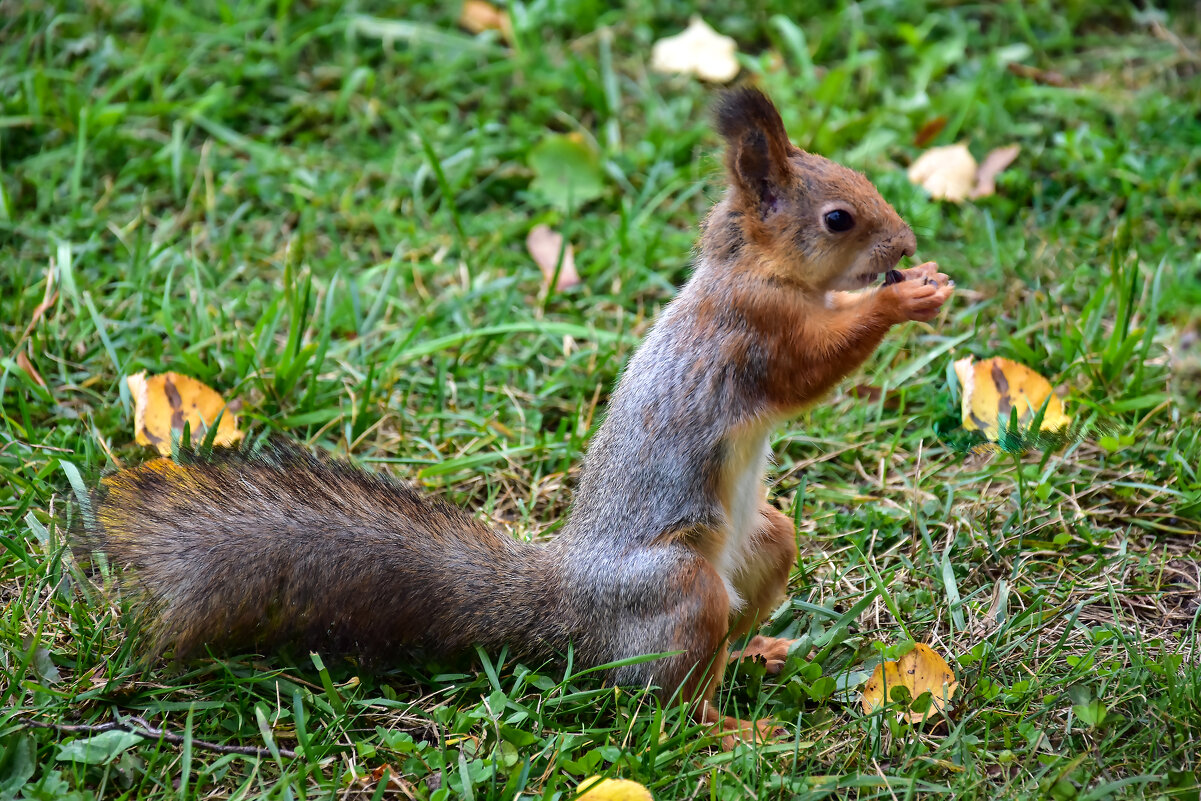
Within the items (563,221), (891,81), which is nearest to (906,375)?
(563,221)

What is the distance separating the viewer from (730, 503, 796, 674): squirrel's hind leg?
2.54 metres

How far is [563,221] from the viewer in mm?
3963

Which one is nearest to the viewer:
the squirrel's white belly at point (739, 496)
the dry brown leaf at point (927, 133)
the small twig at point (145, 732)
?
the small twig at point (145, 732)

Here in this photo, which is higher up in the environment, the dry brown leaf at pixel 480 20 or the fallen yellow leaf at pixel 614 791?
the dry brown leaf at pixel 480 20

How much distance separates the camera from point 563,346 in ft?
11.5

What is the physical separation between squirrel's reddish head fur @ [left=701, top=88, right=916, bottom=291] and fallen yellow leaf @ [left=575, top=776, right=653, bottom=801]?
1.16 meters

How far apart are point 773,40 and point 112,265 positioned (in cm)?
285

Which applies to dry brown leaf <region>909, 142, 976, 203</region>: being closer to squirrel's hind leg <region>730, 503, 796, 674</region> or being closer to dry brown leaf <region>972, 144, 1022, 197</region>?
dry brown leaf <region>972, 144, 1022, 197</region>

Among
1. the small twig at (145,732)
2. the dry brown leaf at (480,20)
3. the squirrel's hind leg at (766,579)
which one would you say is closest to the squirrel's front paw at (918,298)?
the squirrel's hind leg at (766,579)

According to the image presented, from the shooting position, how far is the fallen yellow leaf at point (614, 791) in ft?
6.58

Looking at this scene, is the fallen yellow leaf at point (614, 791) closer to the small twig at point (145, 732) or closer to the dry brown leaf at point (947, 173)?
the small twig at point (145, 732)

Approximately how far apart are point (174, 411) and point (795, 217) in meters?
1.70

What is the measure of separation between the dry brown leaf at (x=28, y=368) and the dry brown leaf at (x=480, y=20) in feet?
7.92

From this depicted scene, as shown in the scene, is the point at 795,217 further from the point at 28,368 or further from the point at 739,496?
the point at 28,368
